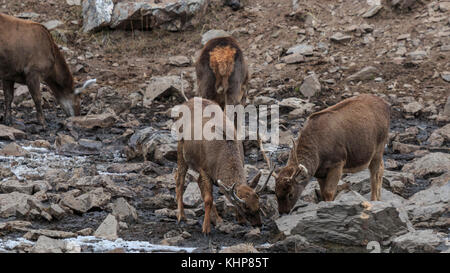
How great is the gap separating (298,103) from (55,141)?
4.82m

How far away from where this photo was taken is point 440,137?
40.2 feet

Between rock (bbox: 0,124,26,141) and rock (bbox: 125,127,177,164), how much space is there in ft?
7.23

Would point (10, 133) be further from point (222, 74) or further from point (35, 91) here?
point (222, 74)

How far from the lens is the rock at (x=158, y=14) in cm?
1777

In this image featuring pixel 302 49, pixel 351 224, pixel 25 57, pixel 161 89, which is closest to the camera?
pixel 351 224

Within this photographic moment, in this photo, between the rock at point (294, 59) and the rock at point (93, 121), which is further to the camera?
the rock at point (294, 59)

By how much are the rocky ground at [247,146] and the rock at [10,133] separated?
27 millimetres

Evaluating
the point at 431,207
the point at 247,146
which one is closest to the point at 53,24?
the point at 247,146

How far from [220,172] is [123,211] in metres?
1.31

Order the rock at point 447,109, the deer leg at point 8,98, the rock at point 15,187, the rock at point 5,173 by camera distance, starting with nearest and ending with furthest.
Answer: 1. the rock at point 15,187
2. the rock at point 5,173
3. the deer leg at point 8,98
4. the rock at point 447,109

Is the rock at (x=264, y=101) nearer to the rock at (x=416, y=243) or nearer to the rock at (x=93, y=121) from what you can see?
the rock at (x=93, y=121)

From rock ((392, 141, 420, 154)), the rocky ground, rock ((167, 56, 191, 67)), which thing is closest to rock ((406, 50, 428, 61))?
the rocky ground

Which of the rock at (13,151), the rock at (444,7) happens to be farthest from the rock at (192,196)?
the rock at (444,7)

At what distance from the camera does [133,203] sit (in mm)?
9211
